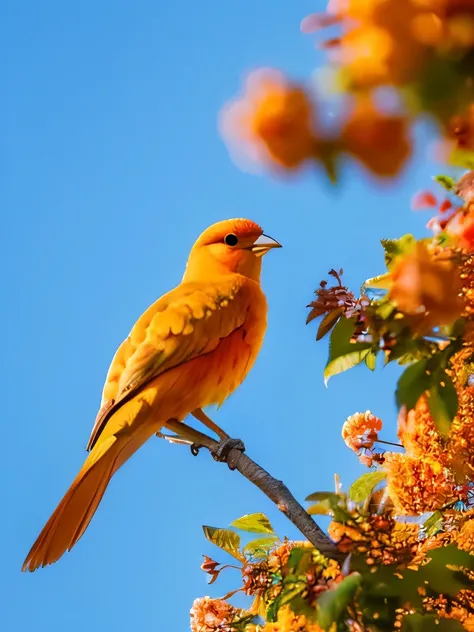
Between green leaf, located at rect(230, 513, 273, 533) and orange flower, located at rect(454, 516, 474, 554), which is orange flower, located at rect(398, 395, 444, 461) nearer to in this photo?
orange flower, located at rect(454, 516, 474, 554)

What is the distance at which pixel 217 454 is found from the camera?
2.47m

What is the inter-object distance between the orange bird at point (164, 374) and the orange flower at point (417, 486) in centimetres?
68

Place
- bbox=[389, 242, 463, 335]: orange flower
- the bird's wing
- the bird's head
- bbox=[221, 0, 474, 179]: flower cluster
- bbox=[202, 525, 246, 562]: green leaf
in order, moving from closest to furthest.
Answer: bbox=[221, 0, 474, 179]: flower cluster, bbox=[389, 242, 463, 335]: orange flower, bbox=[202, 525, 246, 562]: green leaf, the bird's wing, the bird's head

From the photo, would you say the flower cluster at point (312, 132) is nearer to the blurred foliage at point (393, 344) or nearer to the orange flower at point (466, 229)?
the blurred foliage at point (393, 344)

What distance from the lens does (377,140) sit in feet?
2.23

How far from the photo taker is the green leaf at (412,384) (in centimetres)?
129

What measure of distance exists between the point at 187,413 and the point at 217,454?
0.32 metres

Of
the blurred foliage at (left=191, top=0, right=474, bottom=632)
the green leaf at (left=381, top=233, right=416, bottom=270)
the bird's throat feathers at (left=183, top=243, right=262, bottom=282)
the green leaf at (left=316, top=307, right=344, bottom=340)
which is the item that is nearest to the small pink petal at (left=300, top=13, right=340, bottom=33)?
the blurred foliage at (left=191, top=0, right=474, bottom=632)

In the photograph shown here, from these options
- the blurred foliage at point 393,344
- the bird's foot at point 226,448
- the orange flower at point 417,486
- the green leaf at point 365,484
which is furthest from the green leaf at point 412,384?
the bird's foot at point 226,448

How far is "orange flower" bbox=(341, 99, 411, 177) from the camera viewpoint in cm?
68

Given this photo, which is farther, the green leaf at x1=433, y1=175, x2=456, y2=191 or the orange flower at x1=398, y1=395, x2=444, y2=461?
the orange flower at x1=398, y1=395, x2=444, y2=461

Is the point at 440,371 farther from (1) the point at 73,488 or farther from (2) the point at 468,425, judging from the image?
(1) the point at 73,488

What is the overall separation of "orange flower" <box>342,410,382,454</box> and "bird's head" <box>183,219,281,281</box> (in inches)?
41.3

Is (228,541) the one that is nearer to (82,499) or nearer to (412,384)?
(82,499)
